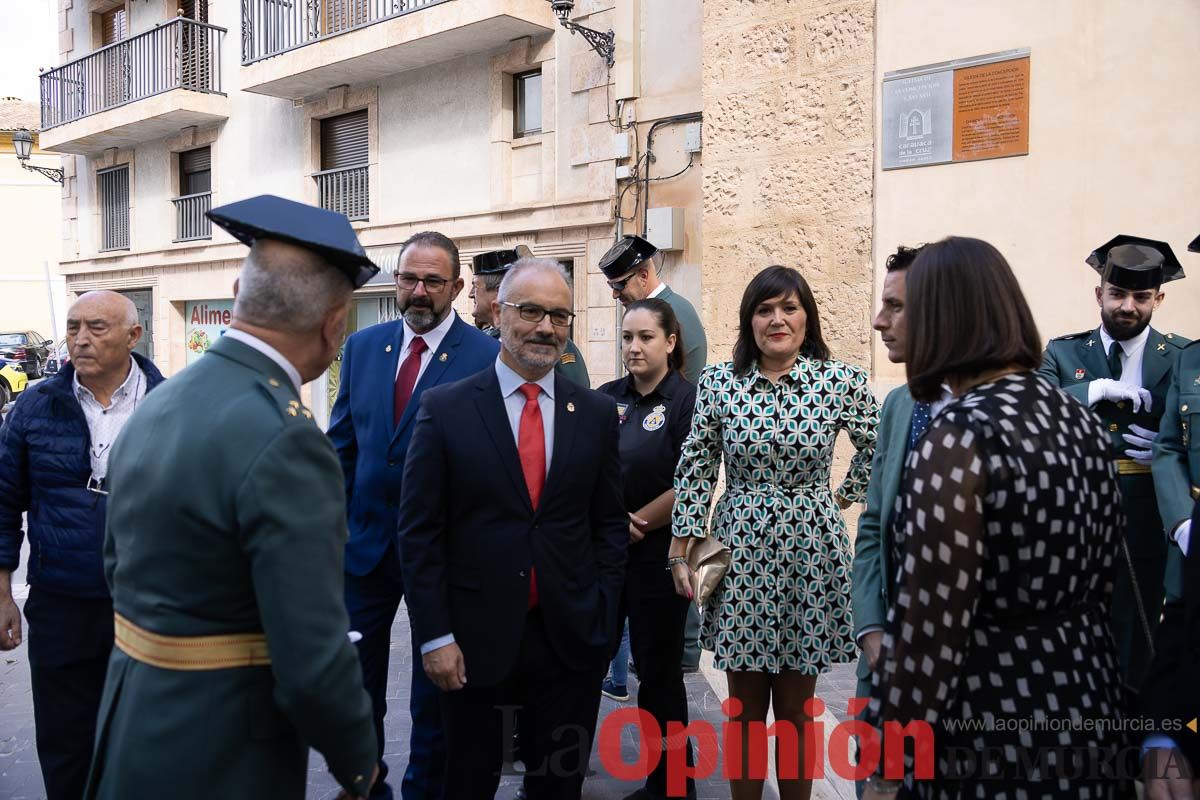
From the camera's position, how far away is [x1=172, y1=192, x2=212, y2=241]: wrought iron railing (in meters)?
18.4

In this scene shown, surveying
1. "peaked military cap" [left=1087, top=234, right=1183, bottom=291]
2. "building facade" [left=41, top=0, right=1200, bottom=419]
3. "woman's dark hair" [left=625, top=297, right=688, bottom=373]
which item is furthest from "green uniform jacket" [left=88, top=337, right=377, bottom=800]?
"building facade" [left=41, top=0, right=1200, bottom=419]

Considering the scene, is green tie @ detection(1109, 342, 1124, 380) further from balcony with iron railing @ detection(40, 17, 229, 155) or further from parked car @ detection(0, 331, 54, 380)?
parked car @ detection(0, 331, 54, 380)

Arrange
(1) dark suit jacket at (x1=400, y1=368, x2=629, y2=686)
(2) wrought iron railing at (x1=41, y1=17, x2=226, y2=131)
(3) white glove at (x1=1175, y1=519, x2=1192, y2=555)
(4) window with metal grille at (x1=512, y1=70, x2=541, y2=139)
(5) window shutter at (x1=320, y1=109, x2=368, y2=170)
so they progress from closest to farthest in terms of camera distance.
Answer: (1) dark suit jacket at (x1=400, y1=368, x2=629, y2=686)
(3) white glove at (x1=1175, y1=519, x2=1192, y2=555)
(4) window with metal grille at (x1=512, y1=70, x2=541, y2=139)
(5) window shutter at (x1=320, y1=109, x2=368, y2=170)
(2) wrought iron railing at (x1=41, y1=17, x2=226, y2=131)

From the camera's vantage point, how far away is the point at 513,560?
2947 mm

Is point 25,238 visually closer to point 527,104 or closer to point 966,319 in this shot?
point 527,104

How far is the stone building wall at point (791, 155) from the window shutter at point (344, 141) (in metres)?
7.77

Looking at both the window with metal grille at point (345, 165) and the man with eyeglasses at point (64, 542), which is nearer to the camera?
the man with eyeglasses at point (64, 542)

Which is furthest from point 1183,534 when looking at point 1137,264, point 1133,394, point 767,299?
point 767,299

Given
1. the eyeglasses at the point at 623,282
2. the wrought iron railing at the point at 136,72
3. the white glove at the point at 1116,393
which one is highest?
the wrought iron railing at the point at 136,72

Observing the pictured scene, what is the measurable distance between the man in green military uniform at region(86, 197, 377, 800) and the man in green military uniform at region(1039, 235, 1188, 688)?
145 inches

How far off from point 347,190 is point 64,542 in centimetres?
1240

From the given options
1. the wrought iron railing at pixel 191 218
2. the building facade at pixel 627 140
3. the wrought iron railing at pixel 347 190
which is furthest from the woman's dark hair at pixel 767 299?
the wrought iron railing at pixel 191 218

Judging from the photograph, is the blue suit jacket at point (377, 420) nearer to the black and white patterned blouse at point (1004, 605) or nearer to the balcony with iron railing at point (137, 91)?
the black and white patterned blouse at point (1004, 605)

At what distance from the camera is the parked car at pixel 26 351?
27359 mm
